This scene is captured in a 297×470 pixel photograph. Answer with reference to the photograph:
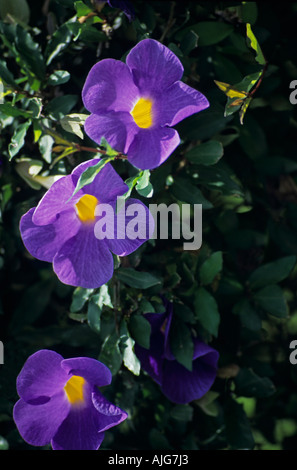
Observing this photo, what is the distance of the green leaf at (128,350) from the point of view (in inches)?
37.6

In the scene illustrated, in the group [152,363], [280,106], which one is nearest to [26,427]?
[152,363]

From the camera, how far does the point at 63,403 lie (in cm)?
97

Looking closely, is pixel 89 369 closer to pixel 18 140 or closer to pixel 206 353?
pixel 206 353

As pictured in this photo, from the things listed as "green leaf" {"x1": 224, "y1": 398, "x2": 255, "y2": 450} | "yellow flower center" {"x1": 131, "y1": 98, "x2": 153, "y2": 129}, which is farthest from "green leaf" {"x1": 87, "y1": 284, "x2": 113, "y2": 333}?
"green leaf" {"x1": 224, "y1": 398, "x2": 255, "y2": 450}

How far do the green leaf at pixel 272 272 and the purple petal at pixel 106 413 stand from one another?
1.58ft

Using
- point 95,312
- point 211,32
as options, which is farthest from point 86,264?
point 211,32

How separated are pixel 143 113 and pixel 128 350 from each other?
44 centimetres

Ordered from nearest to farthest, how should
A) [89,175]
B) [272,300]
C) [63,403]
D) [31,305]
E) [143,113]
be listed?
[89,175]
[143,113]
[63,403]
[272,300]
[31,305]

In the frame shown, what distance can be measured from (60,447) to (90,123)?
586mm

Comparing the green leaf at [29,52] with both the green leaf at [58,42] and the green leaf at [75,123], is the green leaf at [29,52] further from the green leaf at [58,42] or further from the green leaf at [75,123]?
the green leaf at [75,123]

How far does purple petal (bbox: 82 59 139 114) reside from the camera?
0.80 m

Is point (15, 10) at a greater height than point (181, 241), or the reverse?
point (15, 10)

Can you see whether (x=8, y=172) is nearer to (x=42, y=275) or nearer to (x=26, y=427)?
(x=42, y=275)

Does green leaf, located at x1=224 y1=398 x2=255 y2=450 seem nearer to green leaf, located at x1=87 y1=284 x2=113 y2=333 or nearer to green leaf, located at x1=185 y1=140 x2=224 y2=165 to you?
green leaf, located at x1=87 y1=284 x2=113 y2=333
